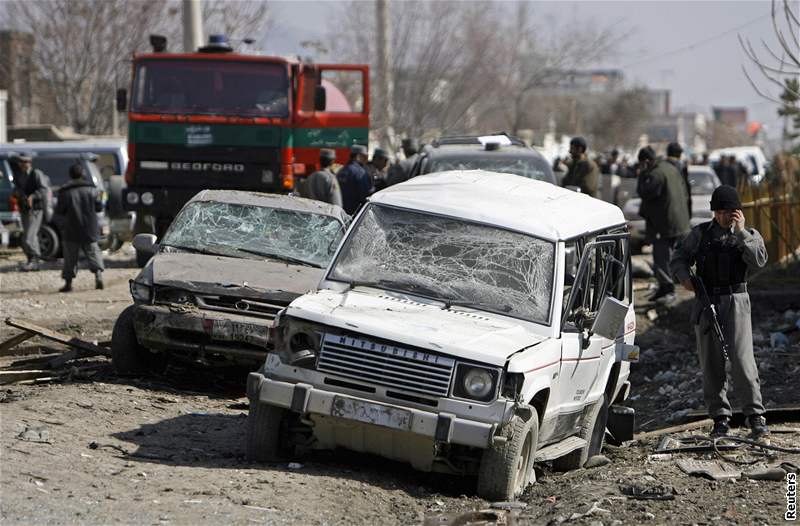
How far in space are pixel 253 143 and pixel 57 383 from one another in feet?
28.9

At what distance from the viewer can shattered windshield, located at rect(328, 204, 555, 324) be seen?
320 inches

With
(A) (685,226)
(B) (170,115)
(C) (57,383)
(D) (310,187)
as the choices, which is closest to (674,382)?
(A) (685,226)

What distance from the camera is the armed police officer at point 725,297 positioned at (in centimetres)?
939

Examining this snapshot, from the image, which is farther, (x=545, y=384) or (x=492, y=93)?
(x=492, y=93)

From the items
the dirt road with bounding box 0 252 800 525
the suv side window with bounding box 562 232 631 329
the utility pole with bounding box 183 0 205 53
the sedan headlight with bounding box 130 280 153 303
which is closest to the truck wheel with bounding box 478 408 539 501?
the dirt road with bounding box 0 252 800 525

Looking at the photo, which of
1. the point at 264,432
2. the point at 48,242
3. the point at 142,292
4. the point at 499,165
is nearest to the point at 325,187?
the point at 499,165

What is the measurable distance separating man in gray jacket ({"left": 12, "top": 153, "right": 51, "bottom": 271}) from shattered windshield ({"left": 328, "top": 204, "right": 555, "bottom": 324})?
1368 centimetres

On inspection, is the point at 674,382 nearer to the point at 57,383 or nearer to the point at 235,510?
the point at 57,383

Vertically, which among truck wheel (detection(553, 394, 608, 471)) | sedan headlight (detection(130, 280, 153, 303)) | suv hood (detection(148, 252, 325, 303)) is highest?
suv hood (detection(148, 252, 325, 303))

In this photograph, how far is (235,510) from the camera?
6.60 meters

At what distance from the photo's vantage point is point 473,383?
731 cm

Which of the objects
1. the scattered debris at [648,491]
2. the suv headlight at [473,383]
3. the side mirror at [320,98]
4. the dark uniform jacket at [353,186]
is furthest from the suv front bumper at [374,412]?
the side mirror at [320,98]

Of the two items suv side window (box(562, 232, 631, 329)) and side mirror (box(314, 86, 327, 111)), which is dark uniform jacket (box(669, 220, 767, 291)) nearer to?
suv side window (box(562, 232, 631, 329))

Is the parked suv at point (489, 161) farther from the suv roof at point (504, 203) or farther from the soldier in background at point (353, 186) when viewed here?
the suv roof at point (504, 203)
